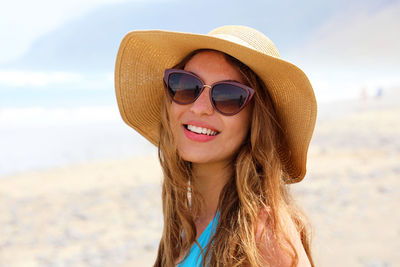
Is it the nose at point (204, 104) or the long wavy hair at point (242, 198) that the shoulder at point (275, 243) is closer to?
the long wavy hair at point (242, 198)

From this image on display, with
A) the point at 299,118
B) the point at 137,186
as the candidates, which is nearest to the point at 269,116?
the point at 299,118

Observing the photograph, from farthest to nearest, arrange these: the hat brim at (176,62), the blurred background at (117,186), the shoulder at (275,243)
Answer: the blurred background at (117,186)
the hat brim at (176,62)
the shoulder at (275,243)

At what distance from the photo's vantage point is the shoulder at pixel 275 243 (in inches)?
63.3

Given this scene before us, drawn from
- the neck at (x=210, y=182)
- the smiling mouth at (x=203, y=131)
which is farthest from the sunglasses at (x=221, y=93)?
the neck at (x=210, y=182)

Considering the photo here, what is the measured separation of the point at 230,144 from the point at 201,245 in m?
0.45

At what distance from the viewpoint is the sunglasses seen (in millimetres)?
1900

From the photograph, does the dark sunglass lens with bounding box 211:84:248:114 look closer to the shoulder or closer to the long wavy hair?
the long wavy hair

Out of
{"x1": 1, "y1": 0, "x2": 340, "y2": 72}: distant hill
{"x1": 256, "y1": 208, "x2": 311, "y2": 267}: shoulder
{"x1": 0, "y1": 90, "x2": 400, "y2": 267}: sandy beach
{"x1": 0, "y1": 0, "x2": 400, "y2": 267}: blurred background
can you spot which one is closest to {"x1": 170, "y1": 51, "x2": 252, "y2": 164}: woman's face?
{"x1": 256, "y1": 208, "x2": 311, "y2": 267}: shoulder

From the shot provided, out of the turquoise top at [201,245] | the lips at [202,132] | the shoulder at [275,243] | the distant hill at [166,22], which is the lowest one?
the turquoise top at [201,245]

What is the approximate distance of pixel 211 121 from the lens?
1.96 metres

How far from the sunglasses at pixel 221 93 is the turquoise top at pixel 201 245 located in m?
0.47

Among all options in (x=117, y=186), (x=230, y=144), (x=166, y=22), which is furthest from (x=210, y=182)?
(x=166, y=22)

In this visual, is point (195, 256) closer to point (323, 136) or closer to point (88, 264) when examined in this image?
point (88, 264)

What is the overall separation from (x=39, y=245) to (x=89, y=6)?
132 metres
